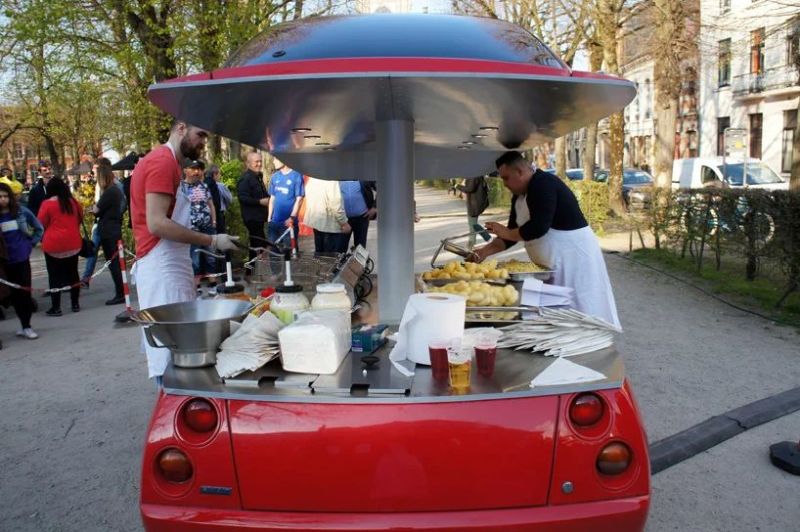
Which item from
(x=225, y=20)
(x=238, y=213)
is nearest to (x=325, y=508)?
(x=238, y=213)

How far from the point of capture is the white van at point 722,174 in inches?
698

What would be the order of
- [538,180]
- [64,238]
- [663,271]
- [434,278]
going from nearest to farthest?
[434,278]
[538,180]
[64,238]
[663,271]

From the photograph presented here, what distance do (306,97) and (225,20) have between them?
12604mm

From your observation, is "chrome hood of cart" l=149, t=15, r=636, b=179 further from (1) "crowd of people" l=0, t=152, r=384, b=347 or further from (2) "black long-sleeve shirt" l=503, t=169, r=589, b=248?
(1) "crowd of people" l=0, t=152, r=384, b=347

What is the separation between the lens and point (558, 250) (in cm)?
464

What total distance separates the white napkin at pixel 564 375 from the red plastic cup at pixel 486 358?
195 millimetres

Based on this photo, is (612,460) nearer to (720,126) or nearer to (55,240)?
(55,240)

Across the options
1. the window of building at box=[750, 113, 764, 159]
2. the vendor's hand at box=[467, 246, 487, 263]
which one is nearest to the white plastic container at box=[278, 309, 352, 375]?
the vendor's hand at box=[467, 246, 487, 263]

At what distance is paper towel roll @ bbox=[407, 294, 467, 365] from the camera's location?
2.80 m

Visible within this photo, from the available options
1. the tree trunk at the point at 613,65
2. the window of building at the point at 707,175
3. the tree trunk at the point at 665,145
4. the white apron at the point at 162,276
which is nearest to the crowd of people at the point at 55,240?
the white apron at the point at 162,276

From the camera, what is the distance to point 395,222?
3611 millimetres

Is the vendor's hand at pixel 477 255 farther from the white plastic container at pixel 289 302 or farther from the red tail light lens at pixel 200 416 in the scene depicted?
the red tail light lens at pixel 200 416

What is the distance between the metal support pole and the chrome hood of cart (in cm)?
16

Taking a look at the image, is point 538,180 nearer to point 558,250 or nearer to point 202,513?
point 558,250
